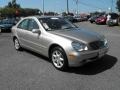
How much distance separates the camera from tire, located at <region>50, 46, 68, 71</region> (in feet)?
20.5

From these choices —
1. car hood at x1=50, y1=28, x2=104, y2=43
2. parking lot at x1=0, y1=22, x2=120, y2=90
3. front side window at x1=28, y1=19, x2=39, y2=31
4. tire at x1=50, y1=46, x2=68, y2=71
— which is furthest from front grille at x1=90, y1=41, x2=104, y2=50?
front side window at x1=28, y1=19, x2=39, y2=31

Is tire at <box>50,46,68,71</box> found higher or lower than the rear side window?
lower

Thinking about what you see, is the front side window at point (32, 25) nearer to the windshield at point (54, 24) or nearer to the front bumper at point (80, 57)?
the windshield at point (54, 24)

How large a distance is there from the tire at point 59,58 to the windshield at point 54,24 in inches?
38.4

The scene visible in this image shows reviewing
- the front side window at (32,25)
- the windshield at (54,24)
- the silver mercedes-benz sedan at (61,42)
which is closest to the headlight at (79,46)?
the silver mercedes-benz sedan at (61,42)

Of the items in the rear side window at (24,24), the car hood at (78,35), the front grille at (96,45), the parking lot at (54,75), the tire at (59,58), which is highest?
the rear side window at (24,24)

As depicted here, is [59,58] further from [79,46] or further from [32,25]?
[32,25]

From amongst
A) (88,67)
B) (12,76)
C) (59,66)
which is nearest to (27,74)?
(12,76)

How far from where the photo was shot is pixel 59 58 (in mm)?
6492

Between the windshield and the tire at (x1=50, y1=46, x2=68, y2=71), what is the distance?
38.4 inches

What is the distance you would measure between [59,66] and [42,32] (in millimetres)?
1329

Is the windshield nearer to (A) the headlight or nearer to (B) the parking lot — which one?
(B) the parking lot

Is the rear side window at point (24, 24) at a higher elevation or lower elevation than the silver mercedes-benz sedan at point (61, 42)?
higher

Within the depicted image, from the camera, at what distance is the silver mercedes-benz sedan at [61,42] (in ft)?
19.9
